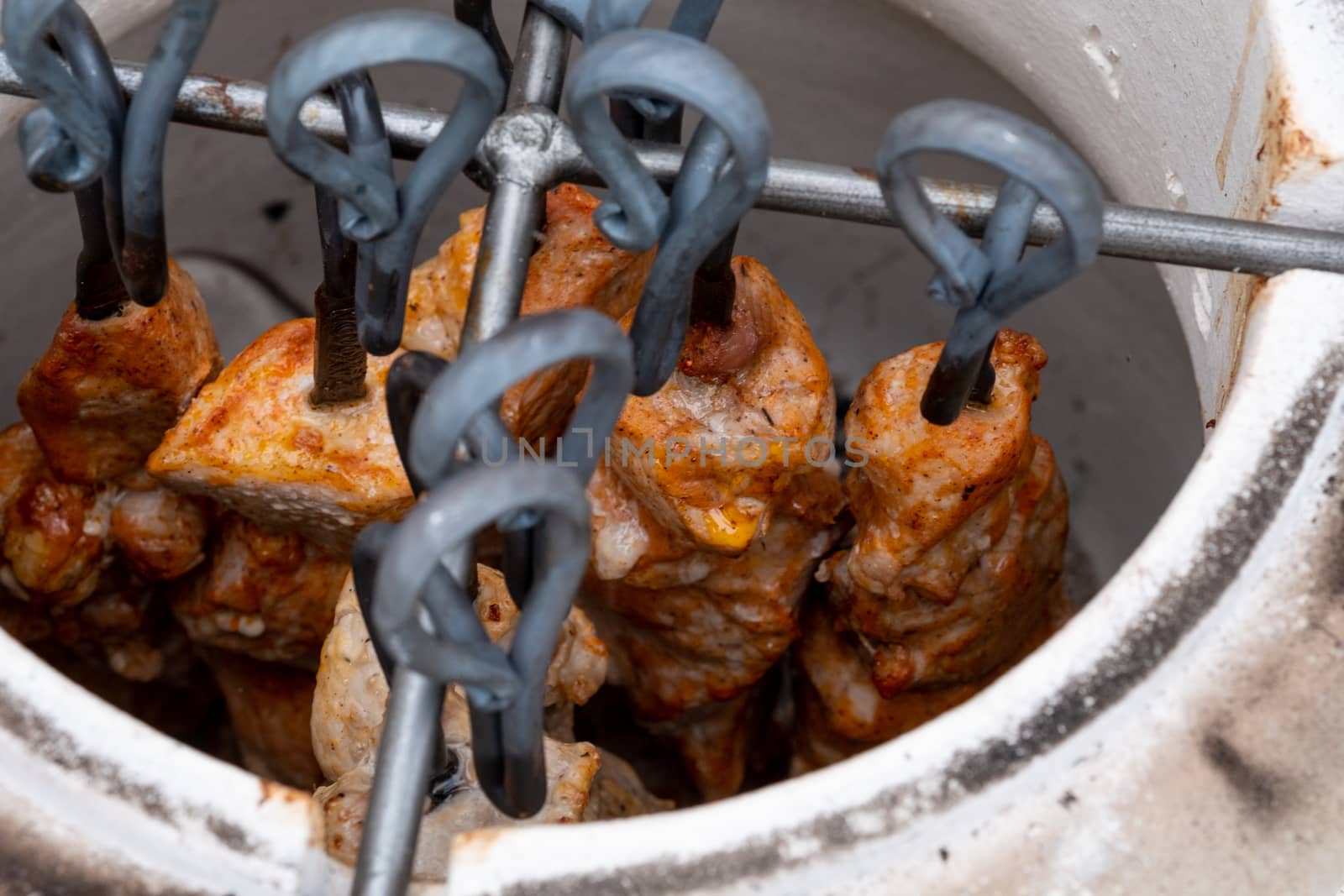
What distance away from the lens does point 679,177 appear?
665 mm

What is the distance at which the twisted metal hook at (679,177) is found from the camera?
0.56 metres

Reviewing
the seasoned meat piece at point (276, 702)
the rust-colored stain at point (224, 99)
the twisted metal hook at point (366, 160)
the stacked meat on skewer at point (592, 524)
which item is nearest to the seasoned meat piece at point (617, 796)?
the stacked meat on skewer at point (592, 524)

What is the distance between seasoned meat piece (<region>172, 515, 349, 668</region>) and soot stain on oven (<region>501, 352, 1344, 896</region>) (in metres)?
0.54

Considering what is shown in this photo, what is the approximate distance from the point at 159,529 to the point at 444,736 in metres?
0.37

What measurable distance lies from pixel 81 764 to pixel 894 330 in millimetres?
1068

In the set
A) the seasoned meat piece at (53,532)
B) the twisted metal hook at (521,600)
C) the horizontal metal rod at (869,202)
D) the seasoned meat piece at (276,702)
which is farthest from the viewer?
the seasoned meat piece at (276,702)

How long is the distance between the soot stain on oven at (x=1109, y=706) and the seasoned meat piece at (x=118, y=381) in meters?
0.56

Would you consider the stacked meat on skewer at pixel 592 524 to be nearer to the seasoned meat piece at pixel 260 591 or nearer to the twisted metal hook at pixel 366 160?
the seasoned meat piece at pixel 260 591

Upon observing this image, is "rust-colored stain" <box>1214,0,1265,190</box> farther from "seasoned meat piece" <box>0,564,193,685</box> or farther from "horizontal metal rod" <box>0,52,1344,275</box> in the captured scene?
"seasoned meat piece" <box>0,564,193,685</box>

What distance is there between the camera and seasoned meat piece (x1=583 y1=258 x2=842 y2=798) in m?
0.94

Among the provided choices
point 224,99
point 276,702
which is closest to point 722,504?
point 224,99

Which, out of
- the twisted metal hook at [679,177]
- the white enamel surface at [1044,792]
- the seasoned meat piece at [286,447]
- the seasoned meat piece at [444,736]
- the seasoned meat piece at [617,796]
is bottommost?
the seasoned meat piece at [617,796]

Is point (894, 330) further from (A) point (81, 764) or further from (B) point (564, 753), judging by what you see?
(A) point (81, 764)

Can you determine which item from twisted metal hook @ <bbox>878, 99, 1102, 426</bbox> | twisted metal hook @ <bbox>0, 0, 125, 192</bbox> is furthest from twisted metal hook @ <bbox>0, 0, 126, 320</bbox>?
twisted metal hook @ <bbox>878, 99, 1102, 426</bbox>
